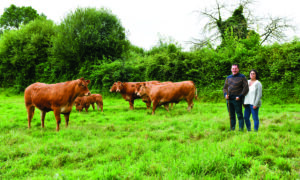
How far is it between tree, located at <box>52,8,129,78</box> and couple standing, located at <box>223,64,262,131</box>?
16158mm

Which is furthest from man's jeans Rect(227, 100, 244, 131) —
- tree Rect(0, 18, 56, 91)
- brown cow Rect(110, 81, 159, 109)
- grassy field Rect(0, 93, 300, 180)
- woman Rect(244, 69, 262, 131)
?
tree Rect(0, 18, 56, 91)

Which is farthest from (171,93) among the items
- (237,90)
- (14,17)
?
(14,17)

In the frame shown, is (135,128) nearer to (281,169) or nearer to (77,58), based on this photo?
(281,169)

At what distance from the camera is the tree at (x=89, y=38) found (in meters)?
19.8

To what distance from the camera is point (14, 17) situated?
115 feet

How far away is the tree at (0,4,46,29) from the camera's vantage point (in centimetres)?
3484

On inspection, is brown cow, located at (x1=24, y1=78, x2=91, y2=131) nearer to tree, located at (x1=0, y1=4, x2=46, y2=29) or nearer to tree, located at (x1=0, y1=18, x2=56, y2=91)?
tree, located at (x1=0, y1=18, x2=56, y2=91)

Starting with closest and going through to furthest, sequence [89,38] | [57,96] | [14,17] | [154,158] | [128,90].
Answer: [154,158], [57,96], [128,90], [89,38], [14,17]

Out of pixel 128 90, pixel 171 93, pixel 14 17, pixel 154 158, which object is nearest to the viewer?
pixel 154 158

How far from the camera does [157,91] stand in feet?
31.2

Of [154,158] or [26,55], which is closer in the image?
[154,158]

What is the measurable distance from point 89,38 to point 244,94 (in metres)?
18.1

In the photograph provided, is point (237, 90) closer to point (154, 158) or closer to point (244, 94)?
point (244, 94)

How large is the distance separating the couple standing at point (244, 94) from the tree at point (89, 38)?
636 inches
